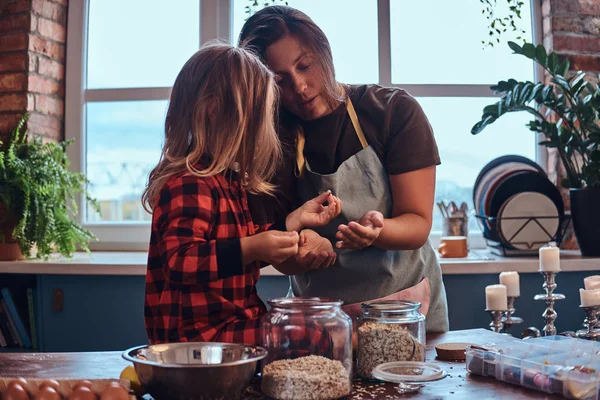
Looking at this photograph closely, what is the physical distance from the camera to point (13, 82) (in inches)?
111

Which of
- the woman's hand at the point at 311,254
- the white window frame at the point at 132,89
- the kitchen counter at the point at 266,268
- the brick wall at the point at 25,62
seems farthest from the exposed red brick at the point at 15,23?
the woman's hand at the point at 311,254

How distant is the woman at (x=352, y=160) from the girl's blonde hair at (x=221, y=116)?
0.16m

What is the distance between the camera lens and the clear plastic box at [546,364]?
871mm

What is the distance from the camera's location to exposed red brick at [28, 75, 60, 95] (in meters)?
2.83

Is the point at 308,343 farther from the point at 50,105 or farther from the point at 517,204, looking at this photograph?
the point at 50,105

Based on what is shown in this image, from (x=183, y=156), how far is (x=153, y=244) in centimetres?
17

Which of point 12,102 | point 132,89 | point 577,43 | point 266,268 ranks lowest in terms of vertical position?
point 266,268

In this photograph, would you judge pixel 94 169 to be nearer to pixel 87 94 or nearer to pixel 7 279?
pixel 87 94

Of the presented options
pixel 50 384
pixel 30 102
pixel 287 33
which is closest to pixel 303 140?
pixel 287 33

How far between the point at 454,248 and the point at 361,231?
4.84 ft

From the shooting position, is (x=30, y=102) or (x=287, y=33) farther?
(x=30, y=102)

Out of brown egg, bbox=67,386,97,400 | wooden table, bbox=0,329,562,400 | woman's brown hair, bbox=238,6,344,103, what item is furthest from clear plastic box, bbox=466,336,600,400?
woman's brown hair, bbox=238,6,344,103

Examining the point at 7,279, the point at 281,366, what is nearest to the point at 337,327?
the point at 281,366

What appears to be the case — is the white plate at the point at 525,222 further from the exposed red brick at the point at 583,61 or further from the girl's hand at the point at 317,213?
the girl's hand at the point at 317,213
